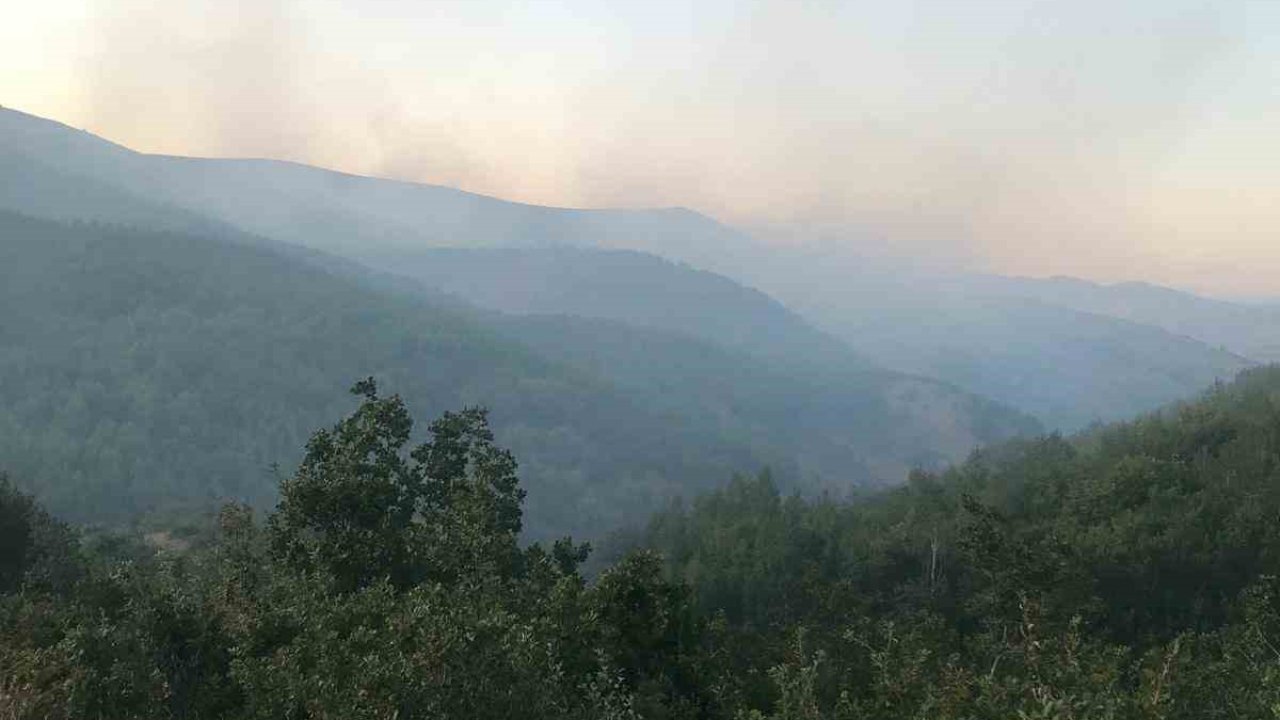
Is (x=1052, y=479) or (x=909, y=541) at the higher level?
(x=1052, y=479)

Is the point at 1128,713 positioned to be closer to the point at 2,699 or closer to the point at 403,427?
the point at 2,699

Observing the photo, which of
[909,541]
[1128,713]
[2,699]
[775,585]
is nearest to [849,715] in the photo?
[1128,713]

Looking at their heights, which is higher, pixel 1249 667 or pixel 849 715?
pixel 1249 667

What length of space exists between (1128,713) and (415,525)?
77.1ft

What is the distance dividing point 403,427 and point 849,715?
18.6m

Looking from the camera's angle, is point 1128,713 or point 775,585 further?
point 775,585

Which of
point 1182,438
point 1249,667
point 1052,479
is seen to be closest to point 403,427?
point 1249,667

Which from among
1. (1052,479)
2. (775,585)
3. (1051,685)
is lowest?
(775,585)

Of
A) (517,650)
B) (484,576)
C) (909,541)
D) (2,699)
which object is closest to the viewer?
(2,699)

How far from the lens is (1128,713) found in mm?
16719

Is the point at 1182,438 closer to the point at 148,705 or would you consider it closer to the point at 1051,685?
the point at 1051,685

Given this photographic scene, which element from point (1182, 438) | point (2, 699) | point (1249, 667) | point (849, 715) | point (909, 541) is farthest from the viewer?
point (1182, 438)

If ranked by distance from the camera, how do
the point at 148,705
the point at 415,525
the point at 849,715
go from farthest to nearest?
1. the point at 415,525
2. the point at 849,715
3. the point at 148,705

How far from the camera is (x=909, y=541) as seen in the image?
91.9 meters
